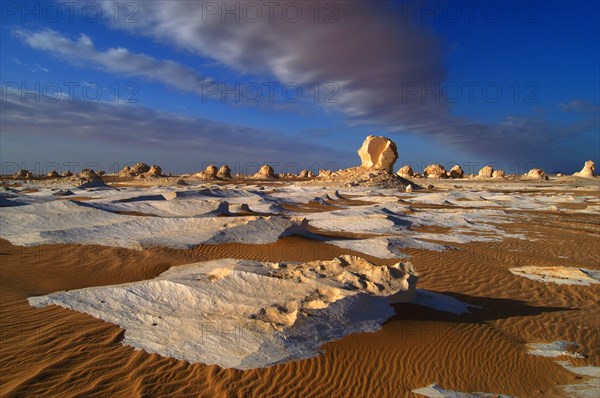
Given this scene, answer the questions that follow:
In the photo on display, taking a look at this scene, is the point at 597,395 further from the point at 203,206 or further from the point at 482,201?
the point at 482,201

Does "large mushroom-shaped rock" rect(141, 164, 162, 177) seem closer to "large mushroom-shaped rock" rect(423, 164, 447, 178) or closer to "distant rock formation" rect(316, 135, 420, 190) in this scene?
"distant rock formation" rect(316, 135, 420, 190)

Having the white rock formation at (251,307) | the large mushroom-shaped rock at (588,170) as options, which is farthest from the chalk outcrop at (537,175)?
the white rock formation at (251,307)

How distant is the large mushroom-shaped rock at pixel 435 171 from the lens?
6397 centimetres

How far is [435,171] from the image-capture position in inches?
2549

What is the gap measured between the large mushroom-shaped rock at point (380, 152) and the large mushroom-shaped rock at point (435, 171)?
994 inches

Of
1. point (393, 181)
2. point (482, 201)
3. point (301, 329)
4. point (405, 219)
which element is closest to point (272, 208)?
point (405, 219)

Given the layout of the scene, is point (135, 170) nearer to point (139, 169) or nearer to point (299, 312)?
point (139, 169)

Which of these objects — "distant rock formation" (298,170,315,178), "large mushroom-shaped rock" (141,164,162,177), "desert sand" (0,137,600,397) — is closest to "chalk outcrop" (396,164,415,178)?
"distant rock formation" (298,170,315,178)

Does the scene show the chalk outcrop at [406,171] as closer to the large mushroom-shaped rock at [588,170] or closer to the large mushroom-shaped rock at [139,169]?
the large mushroom-shaped rock at [588,170]

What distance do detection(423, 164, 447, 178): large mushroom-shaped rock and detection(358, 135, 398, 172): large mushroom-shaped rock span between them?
994 inches

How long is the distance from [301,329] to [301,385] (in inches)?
34.1

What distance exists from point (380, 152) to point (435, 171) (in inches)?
1062

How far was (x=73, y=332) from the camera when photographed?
4.82 metres

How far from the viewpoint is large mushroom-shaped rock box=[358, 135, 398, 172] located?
4222cm
